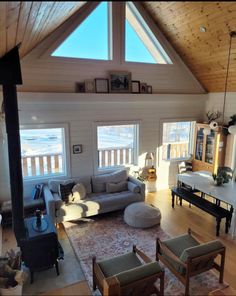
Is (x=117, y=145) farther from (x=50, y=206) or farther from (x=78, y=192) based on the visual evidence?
(x=50, y=206)

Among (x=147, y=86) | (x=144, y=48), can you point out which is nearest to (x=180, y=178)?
(x=147, y=86)

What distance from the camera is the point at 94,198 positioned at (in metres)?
5.02

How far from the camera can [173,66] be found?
19.5 ft

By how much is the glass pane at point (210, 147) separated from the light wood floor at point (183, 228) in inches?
55.5

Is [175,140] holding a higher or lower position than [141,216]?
higher

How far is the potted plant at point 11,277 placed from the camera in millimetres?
2768

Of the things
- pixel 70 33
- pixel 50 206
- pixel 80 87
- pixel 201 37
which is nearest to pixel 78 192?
pixel 50 206

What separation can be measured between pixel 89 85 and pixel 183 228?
144 inches

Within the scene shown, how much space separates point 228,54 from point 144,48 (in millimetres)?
1943

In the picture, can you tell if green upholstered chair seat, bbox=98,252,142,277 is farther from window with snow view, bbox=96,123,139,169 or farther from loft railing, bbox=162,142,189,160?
loft railing, bbox=162,142,189,160

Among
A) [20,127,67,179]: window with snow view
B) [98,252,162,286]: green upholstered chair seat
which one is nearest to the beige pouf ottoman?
[98,252,162,286]: green upholstered chair seat

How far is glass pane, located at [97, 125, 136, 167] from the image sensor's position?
5.88 metres

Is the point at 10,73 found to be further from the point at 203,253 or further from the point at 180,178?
the point at 180,178

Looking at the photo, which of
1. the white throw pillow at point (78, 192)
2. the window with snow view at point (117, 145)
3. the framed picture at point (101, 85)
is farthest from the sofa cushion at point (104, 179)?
the framed picture at point (101, 85)
